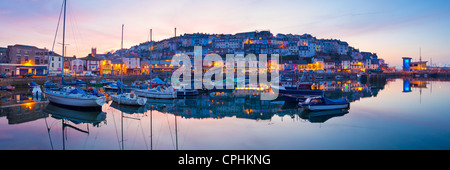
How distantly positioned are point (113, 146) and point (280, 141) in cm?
881

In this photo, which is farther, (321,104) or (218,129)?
(321,104)

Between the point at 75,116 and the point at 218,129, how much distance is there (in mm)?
11618

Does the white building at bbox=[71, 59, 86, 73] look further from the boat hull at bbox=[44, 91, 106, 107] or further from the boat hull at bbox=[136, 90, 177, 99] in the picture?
the boat hull at bbox=[44, 91, 106, 107]

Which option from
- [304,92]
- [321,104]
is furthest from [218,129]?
[304,92]

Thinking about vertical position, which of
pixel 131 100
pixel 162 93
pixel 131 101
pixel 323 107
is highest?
pixel 162 93

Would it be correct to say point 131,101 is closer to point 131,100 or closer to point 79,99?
point 131,100

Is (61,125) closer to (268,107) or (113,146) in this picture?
(113,146)

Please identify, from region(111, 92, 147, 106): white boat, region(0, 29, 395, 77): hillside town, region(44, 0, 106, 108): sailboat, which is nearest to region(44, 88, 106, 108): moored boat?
region(44, 0, 106, 108): sailboat

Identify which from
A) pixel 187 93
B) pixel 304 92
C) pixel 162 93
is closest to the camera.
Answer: pixel 162 93

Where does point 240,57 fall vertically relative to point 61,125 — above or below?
above

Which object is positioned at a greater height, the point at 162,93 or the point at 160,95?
the point at 162,93

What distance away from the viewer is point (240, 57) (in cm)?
9588

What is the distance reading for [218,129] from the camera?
55.9ft
